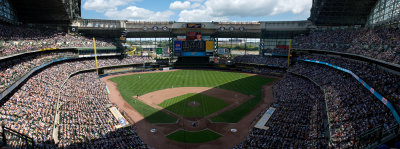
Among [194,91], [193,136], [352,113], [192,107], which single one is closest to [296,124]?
[352,113]

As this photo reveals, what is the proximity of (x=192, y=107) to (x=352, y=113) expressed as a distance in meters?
20.5

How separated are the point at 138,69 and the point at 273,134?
50.9 meters

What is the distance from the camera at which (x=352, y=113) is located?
67.6 feet

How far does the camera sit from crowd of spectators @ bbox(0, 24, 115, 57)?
101 feet

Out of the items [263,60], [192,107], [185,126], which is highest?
[263,60]

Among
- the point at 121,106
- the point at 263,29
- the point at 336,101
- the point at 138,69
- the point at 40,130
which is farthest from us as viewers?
the point at 263,29

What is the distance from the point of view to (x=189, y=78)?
56.0 meters

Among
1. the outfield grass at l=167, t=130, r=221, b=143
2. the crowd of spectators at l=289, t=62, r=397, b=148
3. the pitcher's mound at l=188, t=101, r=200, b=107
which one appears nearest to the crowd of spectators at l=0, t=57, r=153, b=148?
the outfield grass at l=167, t=130, r=221, b=143

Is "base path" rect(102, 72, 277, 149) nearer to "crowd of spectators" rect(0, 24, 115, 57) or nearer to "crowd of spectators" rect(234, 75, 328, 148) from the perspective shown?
"crowd of spectators" rect(234, 75, 328, 148)

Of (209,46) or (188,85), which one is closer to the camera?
(188,85)

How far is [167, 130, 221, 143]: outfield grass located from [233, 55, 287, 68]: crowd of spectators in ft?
139

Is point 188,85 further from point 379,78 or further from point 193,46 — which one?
point 379,78

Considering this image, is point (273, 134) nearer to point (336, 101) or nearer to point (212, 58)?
point (336, 101)

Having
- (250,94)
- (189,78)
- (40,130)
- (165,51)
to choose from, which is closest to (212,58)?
(165,51)
